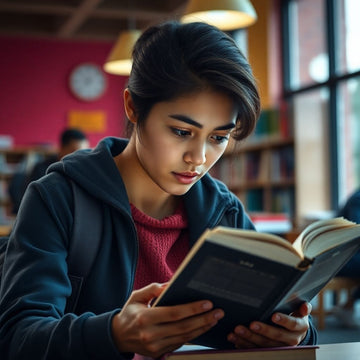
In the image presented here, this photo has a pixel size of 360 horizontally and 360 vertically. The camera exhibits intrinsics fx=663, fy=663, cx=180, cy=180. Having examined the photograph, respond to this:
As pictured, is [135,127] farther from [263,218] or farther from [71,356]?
[263,218]

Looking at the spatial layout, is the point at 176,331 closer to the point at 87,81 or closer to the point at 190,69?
the point at 190,69

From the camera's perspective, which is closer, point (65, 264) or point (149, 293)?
point (149, 293)

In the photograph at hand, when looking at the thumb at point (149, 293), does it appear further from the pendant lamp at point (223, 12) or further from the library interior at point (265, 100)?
the library interior at point (265, 100)

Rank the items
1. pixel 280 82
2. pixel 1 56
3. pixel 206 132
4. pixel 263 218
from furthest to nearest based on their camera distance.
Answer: pixel 1 56 < pixel 280 82 < pixel 263 218 < pixel 206 132

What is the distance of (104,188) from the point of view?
4.19 feet

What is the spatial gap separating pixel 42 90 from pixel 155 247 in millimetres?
8664

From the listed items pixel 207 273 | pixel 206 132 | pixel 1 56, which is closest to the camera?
pixel 207 273

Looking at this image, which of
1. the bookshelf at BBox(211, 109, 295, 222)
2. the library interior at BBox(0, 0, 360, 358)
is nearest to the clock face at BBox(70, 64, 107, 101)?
the library interior at BBox(0, 0, 360, 358)

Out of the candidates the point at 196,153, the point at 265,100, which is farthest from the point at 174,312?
the point at 265,100

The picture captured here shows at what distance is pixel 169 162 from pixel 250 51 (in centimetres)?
635

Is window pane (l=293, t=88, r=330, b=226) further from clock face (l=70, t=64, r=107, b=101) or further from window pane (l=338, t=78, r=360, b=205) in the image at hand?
clock face (l=70, t=64, r=107, b=101)

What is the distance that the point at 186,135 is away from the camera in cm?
125

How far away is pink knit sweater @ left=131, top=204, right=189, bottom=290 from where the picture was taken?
4.48 ft

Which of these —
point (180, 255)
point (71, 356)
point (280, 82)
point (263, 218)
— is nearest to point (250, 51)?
point (280, 82)
